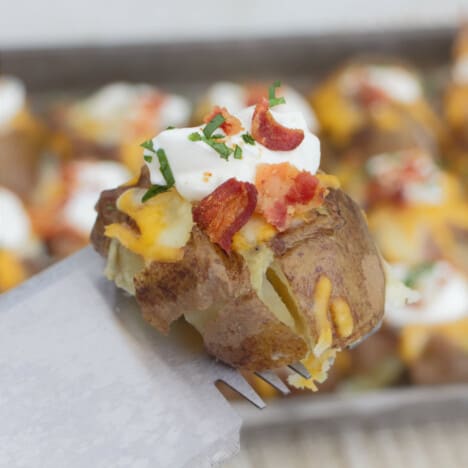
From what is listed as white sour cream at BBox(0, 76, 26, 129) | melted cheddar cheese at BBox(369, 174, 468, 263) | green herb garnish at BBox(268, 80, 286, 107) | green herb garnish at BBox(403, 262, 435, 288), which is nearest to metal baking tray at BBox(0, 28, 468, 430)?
white sour cream at BBox(0, 76, 26, 129)

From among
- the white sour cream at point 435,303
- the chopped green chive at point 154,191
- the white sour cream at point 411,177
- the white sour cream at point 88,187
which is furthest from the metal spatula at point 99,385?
the white sour cream at point 411,177

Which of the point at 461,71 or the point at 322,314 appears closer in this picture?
the point at 322,314

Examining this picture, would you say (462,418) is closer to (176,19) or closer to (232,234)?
(232,234)

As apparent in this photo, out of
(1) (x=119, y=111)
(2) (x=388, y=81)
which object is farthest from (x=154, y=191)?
(2) (x=388, y=81)

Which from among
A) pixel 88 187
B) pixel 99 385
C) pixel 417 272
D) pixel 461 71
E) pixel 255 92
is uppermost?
pixel 99 385

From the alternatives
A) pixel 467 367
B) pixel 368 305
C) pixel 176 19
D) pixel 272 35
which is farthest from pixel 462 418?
pixel 176 19

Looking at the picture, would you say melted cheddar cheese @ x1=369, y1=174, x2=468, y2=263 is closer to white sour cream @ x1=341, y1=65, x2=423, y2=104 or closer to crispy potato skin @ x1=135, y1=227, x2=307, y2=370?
white sour cream @ x1=341, y1=65, x2=423, y2=104

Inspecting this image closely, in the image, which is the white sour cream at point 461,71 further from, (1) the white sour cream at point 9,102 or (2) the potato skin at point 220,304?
(2) the potato skin at point 220,304

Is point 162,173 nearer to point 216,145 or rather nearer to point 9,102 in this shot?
point 216,145
